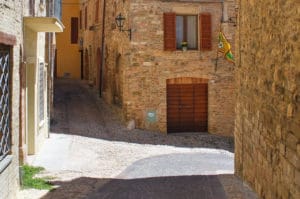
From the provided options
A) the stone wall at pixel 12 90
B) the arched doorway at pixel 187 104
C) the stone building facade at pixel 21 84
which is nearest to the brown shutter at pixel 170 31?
the arched doorway at pixel 187 104

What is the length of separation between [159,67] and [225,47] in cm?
251

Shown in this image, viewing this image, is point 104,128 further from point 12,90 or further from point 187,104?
point 12,90

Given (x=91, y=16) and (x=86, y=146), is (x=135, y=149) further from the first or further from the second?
(x=91, y=16)

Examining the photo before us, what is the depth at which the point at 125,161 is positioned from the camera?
1210 centimetres

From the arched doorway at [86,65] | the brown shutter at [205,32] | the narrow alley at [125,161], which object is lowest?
the narrow alley at [125,161]

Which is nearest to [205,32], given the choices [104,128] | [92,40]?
[104,128]

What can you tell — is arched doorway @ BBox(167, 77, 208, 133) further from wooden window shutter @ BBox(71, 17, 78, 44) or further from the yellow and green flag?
wooden window shutter @ BBox(71, 17, 78, 44)

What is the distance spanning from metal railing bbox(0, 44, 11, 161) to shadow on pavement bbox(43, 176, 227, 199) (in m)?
1.63

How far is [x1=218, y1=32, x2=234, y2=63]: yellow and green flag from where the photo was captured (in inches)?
674

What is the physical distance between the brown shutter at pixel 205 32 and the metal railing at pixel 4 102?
36.7 feet

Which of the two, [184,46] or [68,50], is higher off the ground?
[68,50]

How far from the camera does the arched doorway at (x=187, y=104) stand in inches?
693

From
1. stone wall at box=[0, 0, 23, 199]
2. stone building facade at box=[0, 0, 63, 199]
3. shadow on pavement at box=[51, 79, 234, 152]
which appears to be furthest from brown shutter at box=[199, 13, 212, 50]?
stone wall at box=[0, 0, 23, 199]

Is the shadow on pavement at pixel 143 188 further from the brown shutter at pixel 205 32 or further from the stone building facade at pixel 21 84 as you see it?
the brown shutter at pixel 205 32
